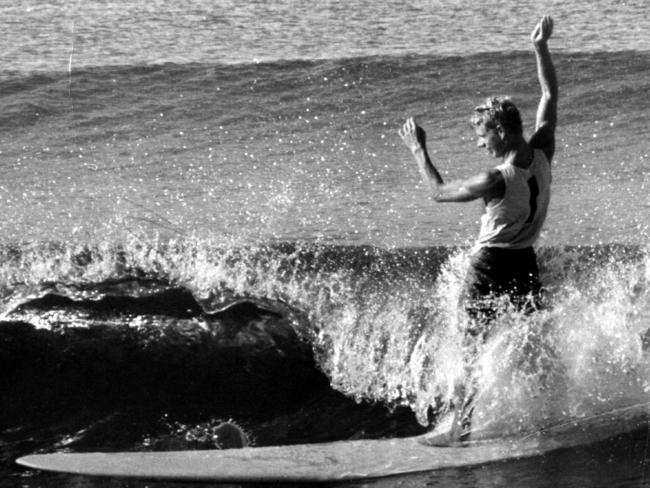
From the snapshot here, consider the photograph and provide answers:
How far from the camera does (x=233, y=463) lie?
6.09m

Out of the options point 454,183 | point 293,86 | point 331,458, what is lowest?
point 293,86

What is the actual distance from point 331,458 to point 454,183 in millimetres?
1431

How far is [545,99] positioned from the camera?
6.50 m

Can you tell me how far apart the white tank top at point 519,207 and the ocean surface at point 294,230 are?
393 millimetres

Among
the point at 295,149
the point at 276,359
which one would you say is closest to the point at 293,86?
the point at 295,149

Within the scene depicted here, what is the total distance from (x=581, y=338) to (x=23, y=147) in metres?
9.09

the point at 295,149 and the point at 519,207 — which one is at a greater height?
the point at 519,207

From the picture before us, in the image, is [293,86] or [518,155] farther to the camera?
[293,86]

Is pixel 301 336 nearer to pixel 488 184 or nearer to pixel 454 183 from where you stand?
pixel 454 183

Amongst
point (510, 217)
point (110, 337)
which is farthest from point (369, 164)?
point (510, 217)

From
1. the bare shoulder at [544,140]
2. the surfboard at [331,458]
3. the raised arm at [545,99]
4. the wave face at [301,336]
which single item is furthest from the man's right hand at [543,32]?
the surfboard at [331,458]

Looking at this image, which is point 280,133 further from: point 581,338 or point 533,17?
point 581,338

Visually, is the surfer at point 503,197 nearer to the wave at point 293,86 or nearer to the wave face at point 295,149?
the wave face at point 295,149

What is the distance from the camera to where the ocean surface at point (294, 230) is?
266 inches
